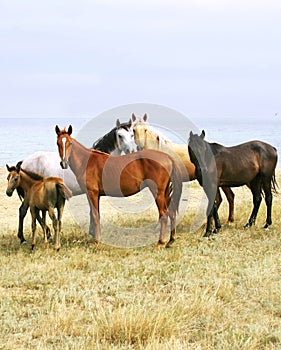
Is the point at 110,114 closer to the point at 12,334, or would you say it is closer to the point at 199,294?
the point at 199,294

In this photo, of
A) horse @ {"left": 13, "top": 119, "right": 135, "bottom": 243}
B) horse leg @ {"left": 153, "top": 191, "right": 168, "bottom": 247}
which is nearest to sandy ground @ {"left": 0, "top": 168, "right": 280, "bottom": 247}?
horse leg @ {"left": 153, "top": 191, "right": 168, "bottom": 247}

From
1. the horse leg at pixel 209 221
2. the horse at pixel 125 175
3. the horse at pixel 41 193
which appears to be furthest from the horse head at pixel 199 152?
the horse at pixel 41 193

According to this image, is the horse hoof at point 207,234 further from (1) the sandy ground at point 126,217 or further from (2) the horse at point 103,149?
(2) the horse at point 103,149

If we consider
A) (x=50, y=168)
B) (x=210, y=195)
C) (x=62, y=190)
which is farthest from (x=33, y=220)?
(x=210, y=195)

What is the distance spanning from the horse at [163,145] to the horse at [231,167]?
0.51m

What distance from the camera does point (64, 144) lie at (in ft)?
28.0

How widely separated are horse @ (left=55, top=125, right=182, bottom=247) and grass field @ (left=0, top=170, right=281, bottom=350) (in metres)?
0.61

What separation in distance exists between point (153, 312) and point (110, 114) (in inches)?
204

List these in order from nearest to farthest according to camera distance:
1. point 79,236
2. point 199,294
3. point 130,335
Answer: point 130,335 → point 199,294 → point 79,236

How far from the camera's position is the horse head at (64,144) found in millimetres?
8484

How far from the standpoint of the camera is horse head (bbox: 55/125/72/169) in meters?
8.48

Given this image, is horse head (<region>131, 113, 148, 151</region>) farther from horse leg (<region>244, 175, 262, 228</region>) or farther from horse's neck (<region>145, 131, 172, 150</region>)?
horse leg (<region>244, 175, 262, 228</region>)

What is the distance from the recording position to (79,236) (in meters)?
9.62

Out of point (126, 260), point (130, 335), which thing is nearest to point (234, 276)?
point (126, 260)
